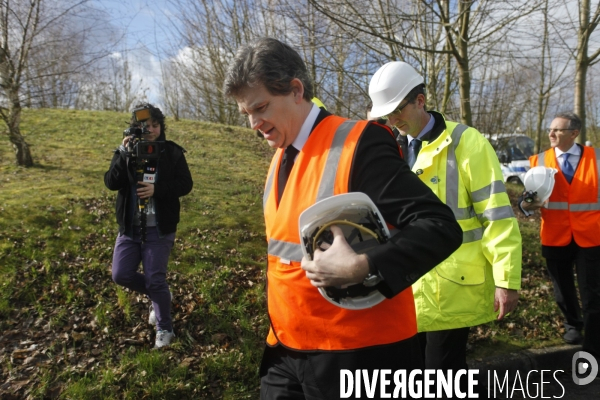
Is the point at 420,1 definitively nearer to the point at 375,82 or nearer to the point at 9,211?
the point at 375,82

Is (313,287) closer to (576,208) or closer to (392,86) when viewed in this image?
(392,86)

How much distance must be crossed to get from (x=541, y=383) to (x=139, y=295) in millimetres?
4073

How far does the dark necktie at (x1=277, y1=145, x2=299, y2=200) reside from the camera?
1921 mm

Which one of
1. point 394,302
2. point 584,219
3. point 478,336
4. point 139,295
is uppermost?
point 584,219

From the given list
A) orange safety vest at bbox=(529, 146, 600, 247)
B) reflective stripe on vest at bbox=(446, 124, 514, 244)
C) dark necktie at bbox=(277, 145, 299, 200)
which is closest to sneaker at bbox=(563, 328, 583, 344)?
orange safety vest at bbox=(529, 146, 600, 247)

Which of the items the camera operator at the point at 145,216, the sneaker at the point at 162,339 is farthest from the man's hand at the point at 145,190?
the sneaker at the point at 162,339

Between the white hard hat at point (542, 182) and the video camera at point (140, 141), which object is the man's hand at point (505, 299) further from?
the video camera at point (140, 141)

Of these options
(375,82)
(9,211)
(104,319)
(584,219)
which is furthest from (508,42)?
(9,211)

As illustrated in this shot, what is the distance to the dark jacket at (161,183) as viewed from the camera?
408 cm

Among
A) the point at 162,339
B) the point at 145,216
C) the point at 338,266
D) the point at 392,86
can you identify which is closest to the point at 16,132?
the point at 145,216

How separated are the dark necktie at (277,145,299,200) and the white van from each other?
11.9 m

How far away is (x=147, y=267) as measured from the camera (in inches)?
161

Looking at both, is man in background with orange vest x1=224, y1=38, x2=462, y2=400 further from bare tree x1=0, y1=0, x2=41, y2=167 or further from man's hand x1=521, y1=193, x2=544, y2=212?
bare tree x1=0, y1=0, x2=41, y2=167

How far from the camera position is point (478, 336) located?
4828 millimetres
